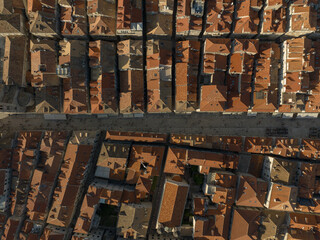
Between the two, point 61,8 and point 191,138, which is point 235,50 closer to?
point 191,138

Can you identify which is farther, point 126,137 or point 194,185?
point 194,185

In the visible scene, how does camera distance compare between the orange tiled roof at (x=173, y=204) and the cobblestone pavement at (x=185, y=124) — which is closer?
the orange tiled roof at (x=173, y=204)

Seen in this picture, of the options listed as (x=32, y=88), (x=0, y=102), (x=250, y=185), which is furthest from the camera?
(x=32, y=88)

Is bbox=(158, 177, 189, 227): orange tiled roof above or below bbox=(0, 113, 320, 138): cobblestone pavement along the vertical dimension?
below

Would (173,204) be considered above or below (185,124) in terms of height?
below

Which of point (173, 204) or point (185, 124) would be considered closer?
point (173, 204)

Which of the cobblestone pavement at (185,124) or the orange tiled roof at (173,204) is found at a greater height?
the cobblestone pavement at (185,124)

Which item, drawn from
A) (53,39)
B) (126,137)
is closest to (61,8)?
(53,39)

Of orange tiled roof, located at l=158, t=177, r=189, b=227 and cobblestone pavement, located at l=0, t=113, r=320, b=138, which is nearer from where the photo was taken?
orange tiled roof, located at l=158, t=177, r=189, b=227
